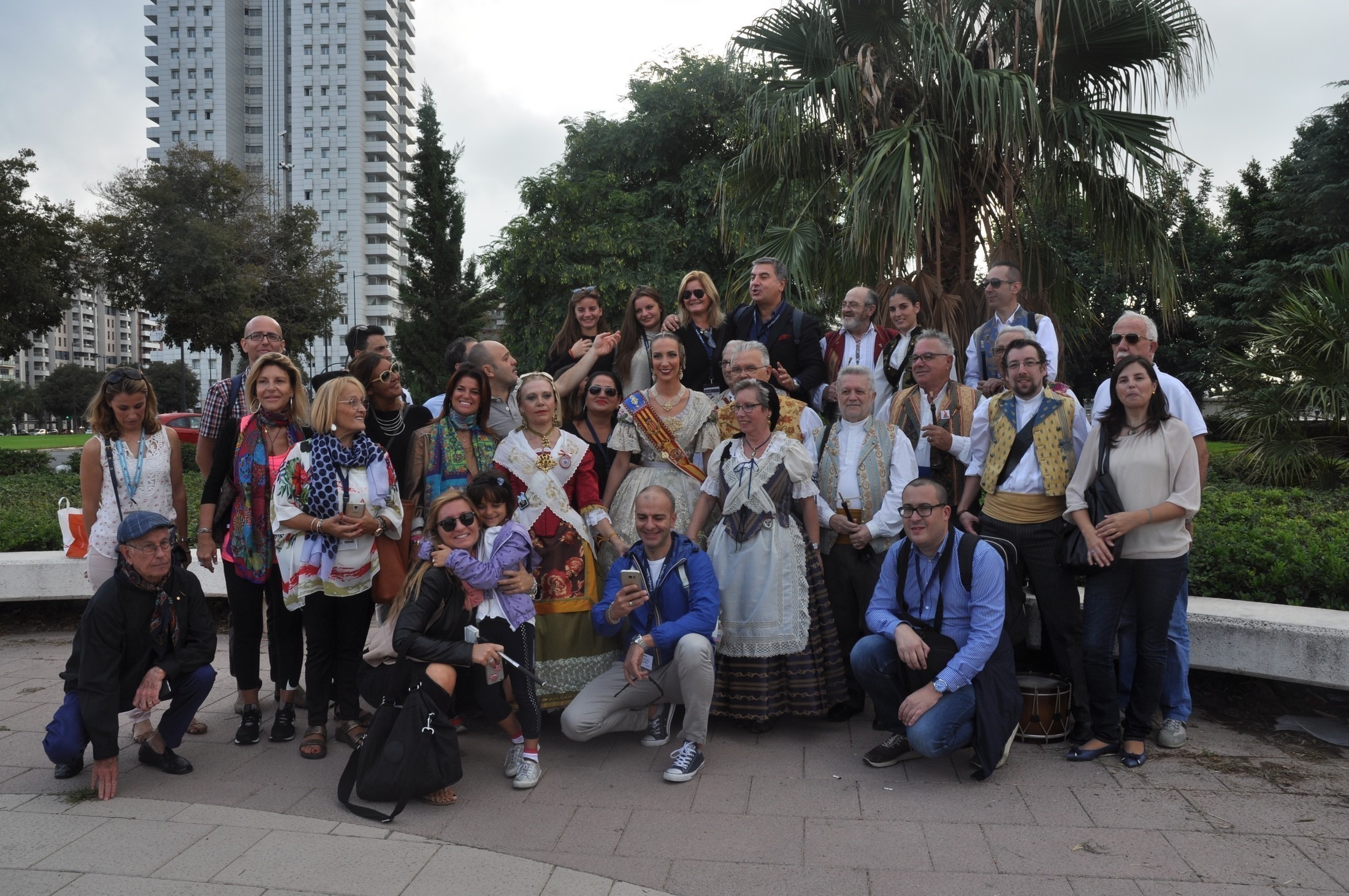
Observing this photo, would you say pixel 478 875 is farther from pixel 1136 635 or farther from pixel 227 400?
pixel 1136 635

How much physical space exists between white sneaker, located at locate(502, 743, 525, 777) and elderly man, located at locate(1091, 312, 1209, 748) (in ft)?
9.20

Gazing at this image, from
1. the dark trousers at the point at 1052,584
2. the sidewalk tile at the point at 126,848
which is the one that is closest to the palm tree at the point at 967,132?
the dark trousers at the point at 1052,584

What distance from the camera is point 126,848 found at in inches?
138

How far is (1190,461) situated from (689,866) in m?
2.77

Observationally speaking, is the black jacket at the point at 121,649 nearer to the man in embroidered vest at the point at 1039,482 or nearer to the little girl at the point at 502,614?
the little girl at the point at 502,614

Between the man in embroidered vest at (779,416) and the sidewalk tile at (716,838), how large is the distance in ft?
6.67

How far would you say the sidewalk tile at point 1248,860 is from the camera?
10.5 ft

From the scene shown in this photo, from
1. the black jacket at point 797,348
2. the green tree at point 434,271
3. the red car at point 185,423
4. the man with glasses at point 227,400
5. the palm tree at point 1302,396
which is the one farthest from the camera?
the green tree at point 434,271

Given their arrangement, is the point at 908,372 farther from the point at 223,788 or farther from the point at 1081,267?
the point at 1081,267

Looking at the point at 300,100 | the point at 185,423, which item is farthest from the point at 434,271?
the point at 300,100

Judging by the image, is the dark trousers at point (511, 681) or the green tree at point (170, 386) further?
the green tree at point (170, 386)

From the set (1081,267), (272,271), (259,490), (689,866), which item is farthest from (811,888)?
(272,271)

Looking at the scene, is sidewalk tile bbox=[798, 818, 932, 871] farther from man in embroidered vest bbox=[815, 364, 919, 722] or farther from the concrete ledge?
the concrete ledge

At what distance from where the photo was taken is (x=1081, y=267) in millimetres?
26469
